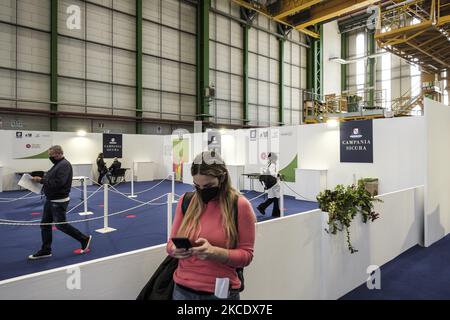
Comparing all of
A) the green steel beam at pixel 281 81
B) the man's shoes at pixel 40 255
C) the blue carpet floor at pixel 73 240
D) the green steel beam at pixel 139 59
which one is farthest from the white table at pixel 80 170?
the green steel beam at pixel 281 81

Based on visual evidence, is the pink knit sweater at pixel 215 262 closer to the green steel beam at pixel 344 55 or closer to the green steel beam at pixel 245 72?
the green steel beam at pixel 245 72

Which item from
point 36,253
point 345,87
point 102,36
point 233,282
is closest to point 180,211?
point 233,282

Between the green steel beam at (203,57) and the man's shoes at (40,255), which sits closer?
the man's shoes at (40,255)

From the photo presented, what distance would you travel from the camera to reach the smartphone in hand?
149 cm

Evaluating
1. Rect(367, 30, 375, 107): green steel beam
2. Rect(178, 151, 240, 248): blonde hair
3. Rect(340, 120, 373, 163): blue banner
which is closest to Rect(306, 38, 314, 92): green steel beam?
Rect(367, 30, 375, 107): green steel beam

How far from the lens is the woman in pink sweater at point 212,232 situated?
169cm

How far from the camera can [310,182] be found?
32.4ft

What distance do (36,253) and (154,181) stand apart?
10855 mm

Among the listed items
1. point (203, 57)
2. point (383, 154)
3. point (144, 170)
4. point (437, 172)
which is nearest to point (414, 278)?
point (437, 172)

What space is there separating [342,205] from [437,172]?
3.61 metres

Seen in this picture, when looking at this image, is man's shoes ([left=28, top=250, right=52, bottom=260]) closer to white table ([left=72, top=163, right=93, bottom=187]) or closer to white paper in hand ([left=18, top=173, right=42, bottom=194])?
white paper in hand ([left=18, top=173, right=42, bottom=194])

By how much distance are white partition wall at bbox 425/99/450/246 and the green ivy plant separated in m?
2.55

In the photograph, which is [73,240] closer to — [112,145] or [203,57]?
[112,145]

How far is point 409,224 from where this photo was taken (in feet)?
17.2
